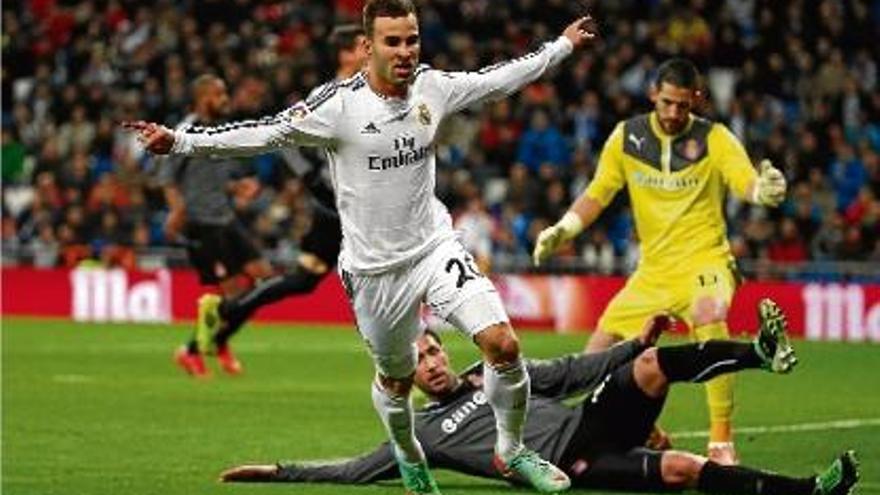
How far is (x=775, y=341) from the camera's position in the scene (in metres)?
9.75

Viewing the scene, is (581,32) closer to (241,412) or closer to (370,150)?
(370,150)

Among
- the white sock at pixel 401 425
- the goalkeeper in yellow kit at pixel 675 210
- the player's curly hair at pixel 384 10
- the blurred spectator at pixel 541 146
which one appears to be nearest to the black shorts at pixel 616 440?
the white sock at pixel 401 425

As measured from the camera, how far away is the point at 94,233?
29844 millimetres

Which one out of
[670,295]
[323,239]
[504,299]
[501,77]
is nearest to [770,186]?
[670,295]

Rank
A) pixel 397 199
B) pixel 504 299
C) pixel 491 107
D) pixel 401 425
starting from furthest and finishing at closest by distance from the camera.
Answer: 1. pixel 491 107
2. pixel 504 299
3. pixel 401 425
4. pixel 397 199

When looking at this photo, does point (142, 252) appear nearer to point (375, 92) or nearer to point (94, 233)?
point (94, 233)

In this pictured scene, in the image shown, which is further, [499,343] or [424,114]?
[424,114]

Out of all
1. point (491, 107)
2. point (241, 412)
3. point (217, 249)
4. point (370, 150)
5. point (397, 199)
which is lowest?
point (241, 412)

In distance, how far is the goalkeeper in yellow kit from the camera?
38.9 ft

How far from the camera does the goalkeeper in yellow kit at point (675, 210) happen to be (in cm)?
1187

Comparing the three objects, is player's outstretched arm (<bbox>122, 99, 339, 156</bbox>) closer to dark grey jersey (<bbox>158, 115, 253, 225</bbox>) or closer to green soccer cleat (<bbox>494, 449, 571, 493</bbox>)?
green soccer cleat (<bbox>494, 449, 571, 493</bbox>)

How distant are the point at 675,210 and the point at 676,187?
0.42 ft

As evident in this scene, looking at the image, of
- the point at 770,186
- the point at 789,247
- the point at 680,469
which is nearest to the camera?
the point at 680,469

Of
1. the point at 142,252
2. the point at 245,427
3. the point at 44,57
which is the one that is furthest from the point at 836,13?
the point at 245,427
